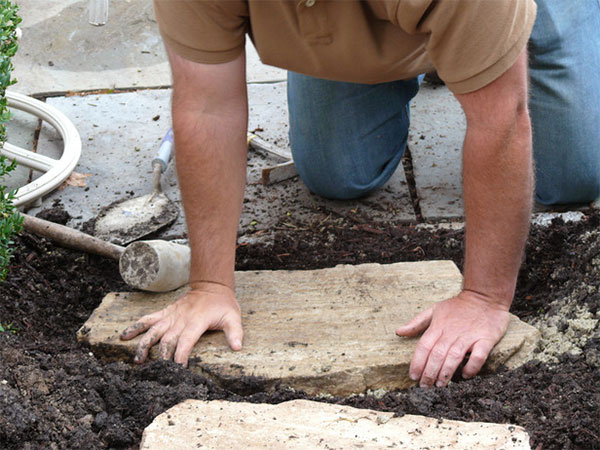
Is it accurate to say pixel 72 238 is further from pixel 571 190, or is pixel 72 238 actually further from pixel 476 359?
pixel 571 190

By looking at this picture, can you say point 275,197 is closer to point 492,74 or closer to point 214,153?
point 214,153

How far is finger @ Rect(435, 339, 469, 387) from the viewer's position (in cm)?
212

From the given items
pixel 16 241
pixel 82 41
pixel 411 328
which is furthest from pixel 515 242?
pixel 82 41

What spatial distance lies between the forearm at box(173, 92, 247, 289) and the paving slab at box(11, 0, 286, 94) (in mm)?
2282

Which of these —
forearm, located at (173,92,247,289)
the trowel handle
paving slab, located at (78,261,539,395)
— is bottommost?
paving slab, located at (78,261,539,395)

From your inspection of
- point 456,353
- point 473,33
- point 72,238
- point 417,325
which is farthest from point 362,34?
point 72,238

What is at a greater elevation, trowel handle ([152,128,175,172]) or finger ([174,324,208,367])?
trowel handle ([152,128,175,172])

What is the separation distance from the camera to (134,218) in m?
3.29

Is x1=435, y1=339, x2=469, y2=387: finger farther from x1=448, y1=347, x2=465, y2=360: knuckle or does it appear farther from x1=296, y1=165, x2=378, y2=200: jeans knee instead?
x1=296, y1=165, x2=378, y2=200: jeans knee

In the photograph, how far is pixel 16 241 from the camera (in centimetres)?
291

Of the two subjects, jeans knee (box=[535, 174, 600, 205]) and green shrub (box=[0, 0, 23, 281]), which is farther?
jeans knee (box=[535, 174, 600, 205])

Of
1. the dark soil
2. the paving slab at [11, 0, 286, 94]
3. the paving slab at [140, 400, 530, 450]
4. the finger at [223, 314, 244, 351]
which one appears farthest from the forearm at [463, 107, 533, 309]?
the paving slab at [11, 0, 286, 94]

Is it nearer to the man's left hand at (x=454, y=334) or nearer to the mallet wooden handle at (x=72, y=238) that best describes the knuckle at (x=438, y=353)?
the man's left hand at (x=454, y=334)

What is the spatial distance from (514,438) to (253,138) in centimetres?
248
